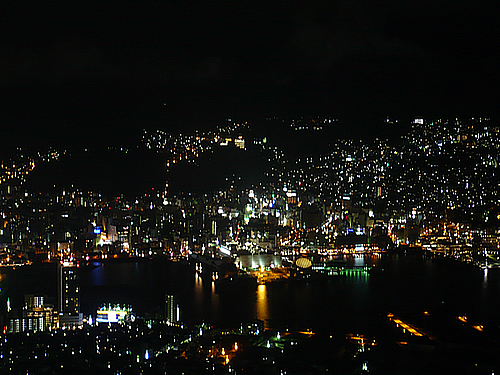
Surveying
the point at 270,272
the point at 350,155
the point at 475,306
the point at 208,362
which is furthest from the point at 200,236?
the point at 208,362

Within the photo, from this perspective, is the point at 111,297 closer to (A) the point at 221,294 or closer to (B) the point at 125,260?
(A) the point at 221,294

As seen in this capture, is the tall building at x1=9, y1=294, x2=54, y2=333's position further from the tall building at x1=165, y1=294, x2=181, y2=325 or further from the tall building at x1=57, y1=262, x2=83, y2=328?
the tall building at x1=165, y1=294, x2=181, y2=325

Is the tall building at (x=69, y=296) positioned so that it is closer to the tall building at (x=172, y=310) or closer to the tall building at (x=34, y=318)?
the tall building at (x=34, y=318)

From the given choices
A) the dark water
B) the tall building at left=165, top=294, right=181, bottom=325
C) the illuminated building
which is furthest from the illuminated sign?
the tall building at left=165, top=294, right=181, bottom=325

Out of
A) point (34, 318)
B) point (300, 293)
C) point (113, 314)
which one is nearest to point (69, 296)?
point (113, 314)

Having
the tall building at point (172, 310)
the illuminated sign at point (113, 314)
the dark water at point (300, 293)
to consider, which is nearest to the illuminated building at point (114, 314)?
the illuminated sign at point (113, 314)

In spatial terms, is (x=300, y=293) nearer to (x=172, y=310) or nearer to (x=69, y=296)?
(x=172, y=310)
